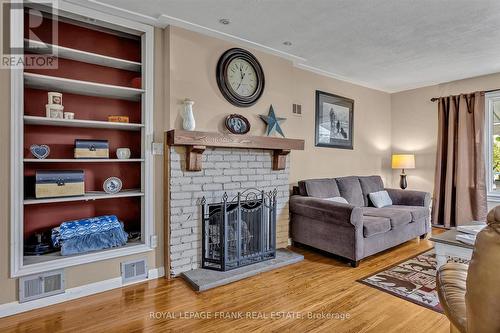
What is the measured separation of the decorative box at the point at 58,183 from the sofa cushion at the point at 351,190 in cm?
322

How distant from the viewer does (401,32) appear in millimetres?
A: 2879

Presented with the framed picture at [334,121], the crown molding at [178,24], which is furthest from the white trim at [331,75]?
the framed picture at [334,121]

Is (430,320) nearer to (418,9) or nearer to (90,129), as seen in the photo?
(418,9)

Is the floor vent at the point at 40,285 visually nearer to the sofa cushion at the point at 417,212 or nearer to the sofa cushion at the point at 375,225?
the sofa cushion at the point at 375,225

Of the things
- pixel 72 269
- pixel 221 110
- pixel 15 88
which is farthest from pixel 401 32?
pixel 72 269

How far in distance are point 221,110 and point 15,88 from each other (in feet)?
5.60

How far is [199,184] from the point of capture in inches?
112

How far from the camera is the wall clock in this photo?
3.00m

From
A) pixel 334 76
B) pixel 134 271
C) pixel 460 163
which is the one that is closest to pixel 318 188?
pixel 334 76

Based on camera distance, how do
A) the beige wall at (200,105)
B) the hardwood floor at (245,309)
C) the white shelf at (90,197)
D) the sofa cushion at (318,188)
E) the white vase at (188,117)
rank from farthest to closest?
the sofa cushion at (318,188), the white vase at (188,117), the white shelf at (90,197), the beige wall at (200,105), the hardwood floor at (245,309)

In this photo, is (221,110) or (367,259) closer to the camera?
(221,110)

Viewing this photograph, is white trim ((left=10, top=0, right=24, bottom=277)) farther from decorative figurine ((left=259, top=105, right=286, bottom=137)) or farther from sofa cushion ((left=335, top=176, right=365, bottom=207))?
sofa cushion ((left=335, top=176, right=365, bottom=207))

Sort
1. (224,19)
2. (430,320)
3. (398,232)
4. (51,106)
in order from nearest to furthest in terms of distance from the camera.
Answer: (430,320), (51,106), (224,19), (398,232)

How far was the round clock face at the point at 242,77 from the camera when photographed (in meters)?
3.09
